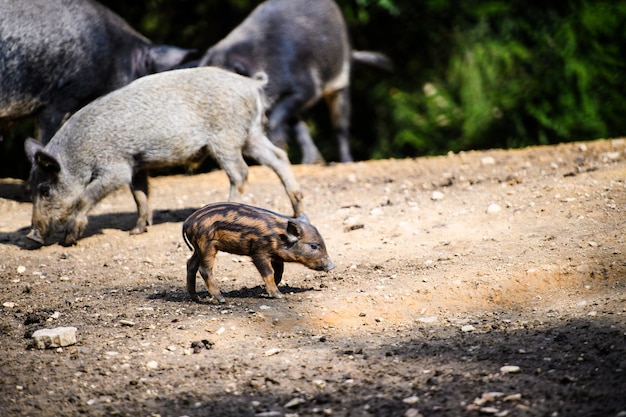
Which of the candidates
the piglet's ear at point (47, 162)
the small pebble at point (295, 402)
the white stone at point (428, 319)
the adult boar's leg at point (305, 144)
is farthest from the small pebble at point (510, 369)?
the adult boar's leg at point (305, 144)

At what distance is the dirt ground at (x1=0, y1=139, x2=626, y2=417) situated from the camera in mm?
3857

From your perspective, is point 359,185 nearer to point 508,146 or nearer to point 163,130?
point 163,130

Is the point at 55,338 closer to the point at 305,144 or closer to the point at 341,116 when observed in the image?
the point at 305,144

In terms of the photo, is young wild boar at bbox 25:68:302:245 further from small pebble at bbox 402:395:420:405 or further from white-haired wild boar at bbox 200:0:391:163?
small pebble at bbox 402:395:420:405

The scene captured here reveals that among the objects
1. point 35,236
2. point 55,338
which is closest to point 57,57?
point 35,236

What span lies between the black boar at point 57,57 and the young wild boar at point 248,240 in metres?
3.84

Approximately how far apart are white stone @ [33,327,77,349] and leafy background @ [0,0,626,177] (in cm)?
666

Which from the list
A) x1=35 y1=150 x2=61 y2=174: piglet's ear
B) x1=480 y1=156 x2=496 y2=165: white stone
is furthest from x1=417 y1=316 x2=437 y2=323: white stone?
x1=480 y1=156 x2=496 y2=165: white stone

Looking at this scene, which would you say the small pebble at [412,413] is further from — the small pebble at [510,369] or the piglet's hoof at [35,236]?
the piglet's hoof at [35,236]

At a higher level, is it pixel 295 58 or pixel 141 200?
pixel 295 58

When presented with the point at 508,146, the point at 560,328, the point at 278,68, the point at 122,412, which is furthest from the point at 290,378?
the point at 508,146

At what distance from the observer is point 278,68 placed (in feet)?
33.0

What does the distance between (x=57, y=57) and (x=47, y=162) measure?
1782mm

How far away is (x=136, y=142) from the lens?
7055 mm
